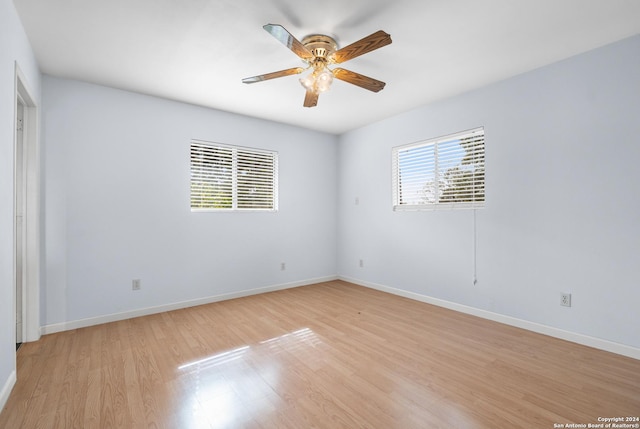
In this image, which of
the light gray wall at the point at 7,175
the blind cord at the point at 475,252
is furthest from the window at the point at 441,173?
the light gray wall at the point at 7,175

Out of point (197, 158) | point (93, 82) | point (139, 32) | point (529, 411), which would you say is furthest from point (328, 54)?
point (529, 411)

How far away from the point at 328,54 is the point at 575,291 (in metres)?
3.12

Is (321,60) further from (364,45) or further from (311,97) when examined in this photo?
(364,45)

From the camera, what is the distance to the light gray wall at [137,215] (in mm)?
3018

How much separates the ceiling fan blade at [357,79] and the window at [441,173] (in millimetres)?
1582

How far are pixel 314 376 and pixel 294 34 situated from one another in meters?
2.69

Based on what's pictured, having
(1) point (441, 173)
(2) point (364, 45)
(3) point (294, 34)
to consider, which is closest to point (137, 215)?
(3) point (294, 34)

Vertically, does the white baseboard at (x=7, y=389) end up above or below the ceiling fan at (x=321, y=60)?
below

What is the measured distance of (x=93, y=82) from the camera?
3146 mm

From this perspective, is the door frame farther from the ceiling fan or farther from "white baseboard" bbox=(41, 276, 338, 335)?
the ceiling fan

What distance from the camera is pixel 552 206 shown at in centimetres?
282

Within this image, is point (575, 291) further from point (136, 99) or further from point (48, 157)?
point (48, 157)

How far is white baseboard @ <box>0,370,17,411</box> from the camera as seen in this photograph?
1.75m

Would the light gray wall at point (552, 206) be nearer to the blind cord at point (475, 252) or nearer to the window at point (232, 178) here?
the blind cord at point (475, 252)
